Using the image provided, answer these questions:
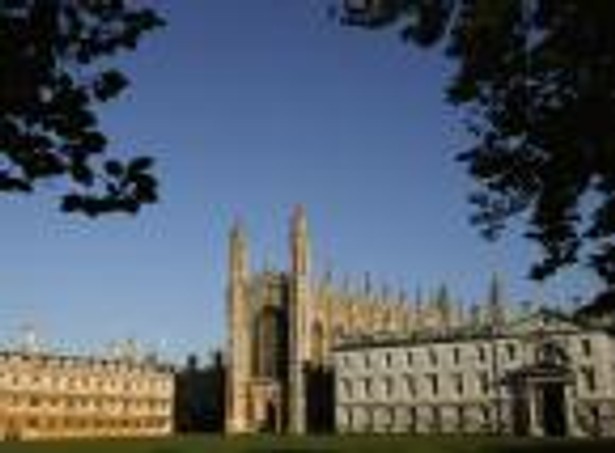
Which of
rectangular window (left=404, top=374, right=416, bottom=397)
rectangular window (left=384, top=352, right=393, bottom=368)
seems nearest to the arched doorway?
rectangular window (left=384, top=352, right=393, bottom=368)

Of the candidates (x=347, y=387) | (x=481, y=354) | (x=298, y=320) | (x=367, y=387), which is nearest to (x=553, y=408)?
(x=481, y=354)

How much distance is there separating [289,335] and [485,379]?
21.5 metres

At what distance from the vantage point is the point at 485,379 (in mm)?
88750

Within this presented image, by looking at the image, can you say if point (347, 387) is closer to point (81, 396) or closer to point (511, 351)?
point (511, 351)

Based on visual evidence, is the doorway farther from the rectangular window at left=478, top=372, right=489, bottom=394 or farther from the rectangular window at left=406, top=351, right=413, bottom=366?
the rectangular window at left=406, top=351, right=413, bottom=366

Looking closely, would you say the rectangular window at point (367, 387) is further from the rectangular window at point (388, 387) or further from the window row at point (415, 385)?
the rectangular window at point (388, 387)

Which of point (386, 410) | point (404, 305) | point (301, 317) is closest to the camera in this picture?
point (386, 410)

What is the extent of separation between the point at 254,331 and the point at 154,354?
82.0ft

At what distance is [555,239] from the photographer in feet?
78.5

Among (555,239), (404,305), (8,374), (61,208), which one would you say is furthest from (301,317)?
(61,208)

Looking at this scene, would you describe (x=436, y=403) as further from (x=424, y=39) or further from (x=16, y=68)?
(x=16, y=68)

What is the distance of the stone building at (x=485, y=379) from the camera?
8244 cm

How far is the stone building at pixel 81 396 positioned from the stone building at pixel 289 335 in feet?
30.2

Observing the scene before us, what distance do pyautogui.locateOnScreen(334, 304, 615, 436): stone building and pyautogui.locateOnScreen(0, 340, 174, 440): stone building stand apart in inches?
818
